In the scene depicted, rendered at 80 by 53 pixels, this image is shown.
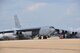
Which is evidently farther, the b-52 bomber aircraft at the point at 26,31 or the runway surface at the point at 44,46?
the b-52 bomber aircraft at the point at 26,31

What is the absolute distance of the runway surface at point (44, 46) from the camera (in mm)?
487

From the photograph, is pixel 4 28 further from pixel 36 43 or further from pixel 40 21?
pixel 36 43

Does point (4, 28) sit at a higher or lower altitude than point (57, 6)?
lower

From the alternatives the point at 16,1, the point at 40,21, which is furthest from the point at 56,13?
the point at 16,1

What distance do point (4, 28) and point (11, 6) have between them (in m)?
0.42

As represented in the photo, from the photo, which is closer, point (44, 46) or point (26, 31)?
point (44, 46)

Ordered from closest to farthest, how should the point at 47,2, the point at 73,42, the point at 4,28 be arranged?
the point at 73,42, the point at 4,28, the point at 47,2

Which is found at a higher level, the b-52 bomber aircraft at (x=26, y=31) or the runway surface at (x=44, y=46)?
the b-52 bomber aircraft at (x=26, y=31)

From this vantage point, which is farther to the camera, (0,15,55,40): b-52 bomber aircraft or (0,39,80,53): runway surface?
(0,15,55,40): b-52 bomber aircraft

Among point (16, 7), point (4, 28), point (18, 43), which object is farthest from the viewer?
point (16, 7)

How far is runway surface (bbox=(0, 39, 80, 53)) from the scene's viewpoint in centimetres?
49

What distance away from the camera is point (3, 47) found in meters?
0.63

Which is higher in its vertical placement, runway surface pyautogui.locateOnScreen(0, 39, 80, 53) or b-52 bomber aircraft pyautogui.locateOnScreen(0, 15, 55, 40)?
b-52 bomber aircraft pyautogui.locateOnScreen(0, 15, 55, 40)

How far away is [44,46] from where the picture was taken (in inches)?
21.5
